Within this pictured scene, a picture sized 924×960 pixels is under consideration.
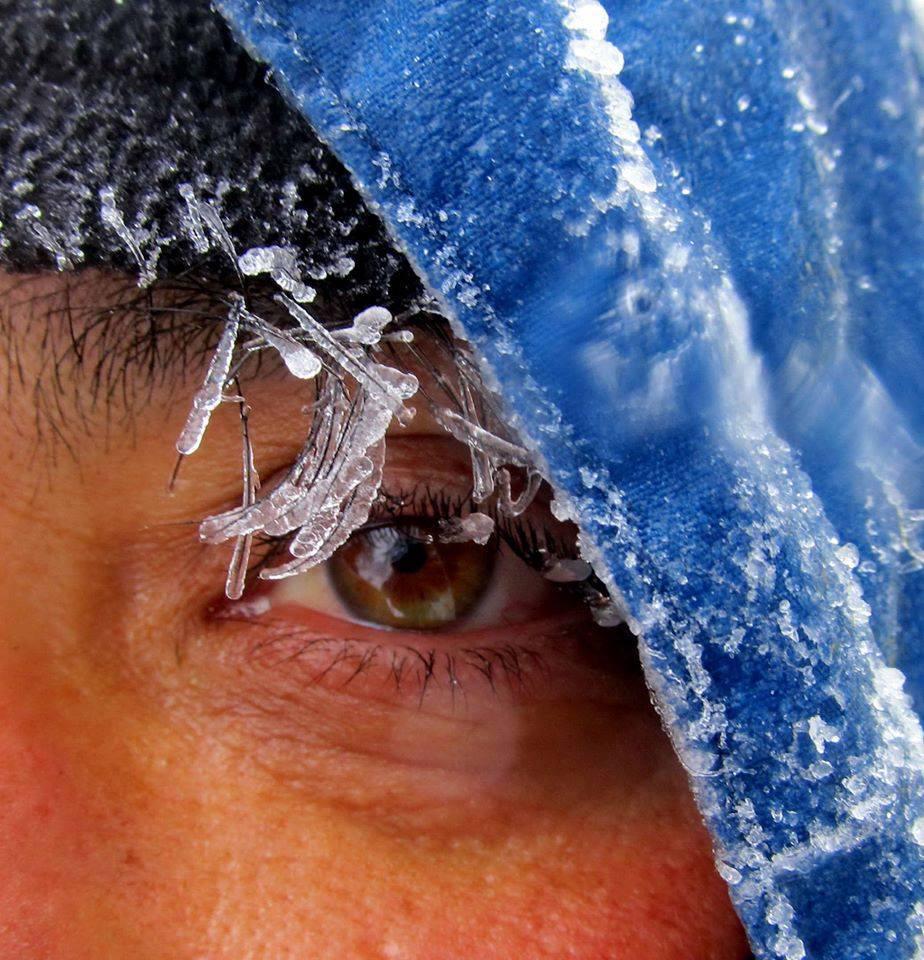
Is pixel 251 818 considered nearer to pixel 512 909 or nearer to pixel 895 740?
pixel 512 909

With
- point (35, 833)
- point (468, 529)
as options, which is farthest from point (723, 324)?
point (35, 833)

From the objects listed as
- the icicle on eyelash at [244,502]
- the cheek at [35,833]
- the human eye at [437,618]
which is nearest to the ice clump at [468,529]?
the human eye at [437,618]

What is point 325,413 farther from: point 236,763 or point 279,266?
point 236,763

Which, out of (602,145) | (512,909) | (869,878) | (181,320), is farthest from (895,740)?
(181,320)

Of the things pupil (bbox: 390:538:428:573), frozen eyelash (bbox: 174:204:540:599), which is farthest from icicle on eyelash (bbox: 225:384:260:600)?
pupil (bbox: 390:538:428:573)

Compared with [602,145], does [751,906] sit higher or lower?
lower

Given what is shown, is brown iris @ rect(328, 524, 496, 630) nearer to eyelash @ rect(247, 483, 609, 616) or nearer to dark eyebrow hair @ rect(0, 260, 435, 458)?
eyelash @ rect(247, 483, 609, 616)
